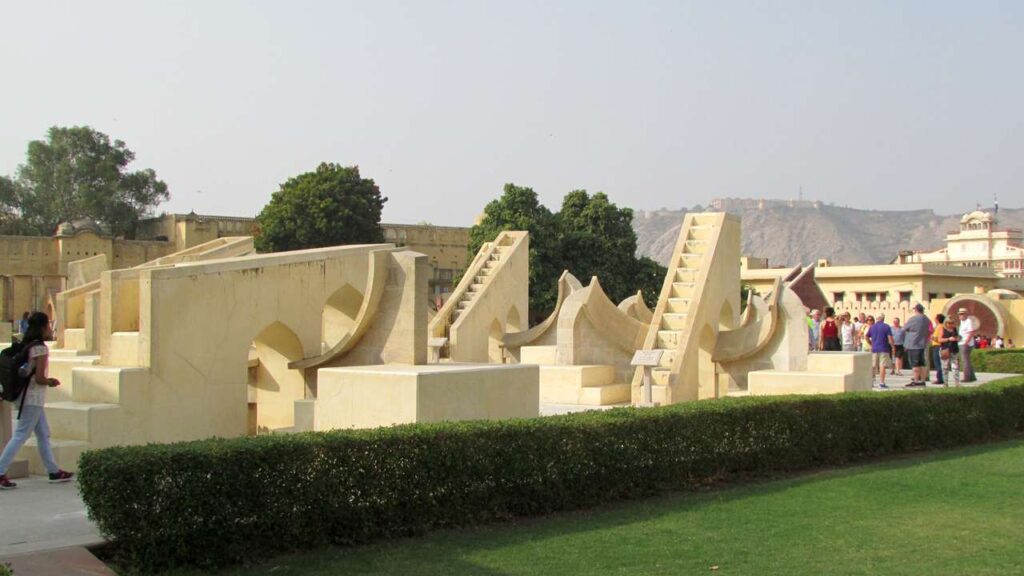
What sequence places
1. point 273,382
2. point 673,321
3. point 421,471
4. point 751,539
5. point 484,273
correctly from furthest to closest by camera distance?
point 484,273 < point 673,321 < point 273,382 < point 421,471 < point 751,539

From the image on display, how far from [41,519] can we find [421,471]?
8.57 feet

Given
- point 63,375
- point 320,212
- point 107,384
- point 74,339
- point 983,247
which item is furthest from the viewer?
point 983,247

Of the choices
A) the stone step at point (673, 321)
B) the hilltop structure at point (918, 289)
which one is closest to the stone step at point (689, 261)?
the stone step at point (673, 321)

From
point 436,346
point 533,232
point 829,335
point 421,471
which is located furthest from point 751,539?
point 533,232

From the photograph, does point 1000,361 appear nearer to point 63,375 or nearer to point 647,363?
point 647,363

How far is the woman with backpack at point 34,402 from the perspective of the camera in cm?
786

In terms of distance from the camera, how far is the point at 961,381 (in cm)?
1662

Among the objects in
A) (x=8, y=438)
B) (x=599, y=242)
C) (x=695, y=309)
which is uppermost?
(x=599, y=242)

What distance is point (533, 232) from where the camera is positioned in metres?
37.2

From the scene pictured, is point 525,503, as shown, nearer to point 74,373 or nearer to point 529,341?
point 74,373

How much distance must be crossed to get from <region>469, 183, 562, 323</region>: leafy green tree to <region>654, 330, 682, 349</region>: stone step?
66.9ft

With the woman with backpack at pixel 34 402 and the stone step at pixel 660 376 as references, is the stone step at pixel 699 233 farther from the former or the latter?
the woman with backpack at pixel 34 402

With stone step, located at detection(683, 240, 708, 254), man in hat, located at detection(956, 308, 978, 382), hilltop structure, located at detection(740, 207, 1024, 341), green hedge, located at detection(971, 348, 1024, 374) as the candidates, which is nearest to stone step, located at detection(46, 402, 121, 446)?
stone step, located at detection(683, 240, 708, 254)

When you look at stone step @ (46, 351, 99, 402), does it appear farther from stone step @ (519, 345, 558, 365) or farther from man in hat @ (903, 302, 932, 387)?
man in hat @ (903, 302, 932, 387)
